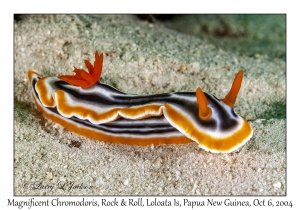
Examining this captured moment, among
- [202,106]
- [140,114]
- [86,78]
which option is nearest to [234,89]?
[202,106]

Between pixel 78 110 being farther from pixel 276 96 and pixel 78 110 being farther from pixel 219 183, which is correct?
pixel 276 96

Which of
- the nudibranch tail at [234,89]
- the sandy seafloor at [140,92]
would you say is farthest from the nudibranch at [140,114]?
the sandy seafloor at [140,92]

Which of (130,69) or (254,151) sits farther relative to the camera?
(130,69)

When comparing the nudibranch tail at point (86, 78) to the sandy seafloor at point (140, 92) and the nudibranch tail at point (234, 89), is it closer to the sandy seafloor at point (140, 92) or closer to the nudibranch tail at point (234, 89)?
the sandy seafloor at point (140, 92)

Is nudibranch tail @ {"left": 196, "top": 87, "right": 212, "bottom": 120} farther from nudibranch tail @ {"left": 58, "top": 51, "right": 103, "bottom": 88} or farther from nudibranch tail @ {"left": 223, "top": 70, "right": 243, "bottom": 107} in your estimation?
nudibranch tail @ {"left": 58, "top": 51, "right": 103, "bottom": 88}

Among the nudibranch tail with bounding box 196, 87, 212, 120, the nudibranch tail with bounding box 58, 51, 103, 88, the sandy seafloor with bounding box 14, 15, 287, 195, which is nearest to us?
the nudibranch tail with bounding box 196, 87, 212, 120

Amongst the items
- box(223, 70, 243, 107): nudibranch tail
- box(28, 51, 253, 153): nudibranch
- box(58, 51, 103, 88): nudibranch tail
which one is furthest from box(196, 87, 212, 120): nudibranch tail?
box(58, 51, 103, 88): nudibranch tail
